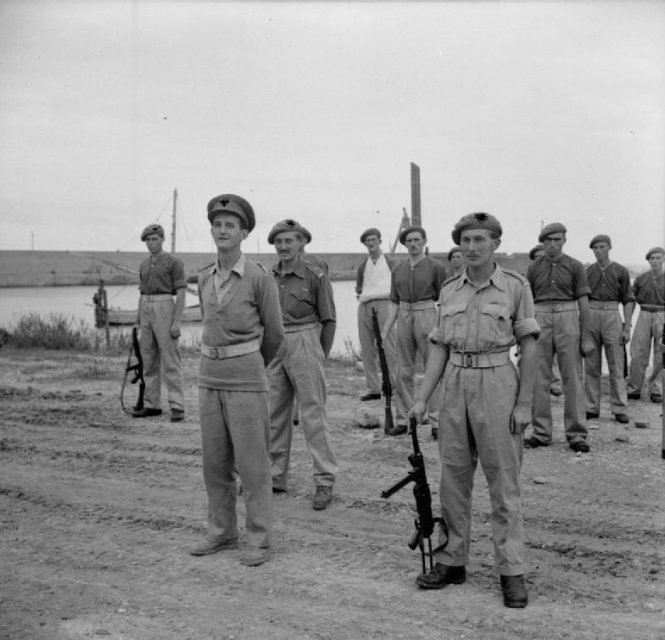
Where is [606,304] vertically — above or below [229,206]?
below

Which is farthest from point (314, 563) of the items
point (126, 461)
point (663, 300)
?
point (663, 300)

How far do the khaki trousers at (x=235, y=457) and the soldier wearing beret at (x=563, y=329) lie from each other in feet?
11.9

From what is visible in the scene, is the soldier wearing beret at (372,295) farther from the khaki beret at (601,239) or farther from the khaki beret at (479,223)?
the khaki beret at (479,223)

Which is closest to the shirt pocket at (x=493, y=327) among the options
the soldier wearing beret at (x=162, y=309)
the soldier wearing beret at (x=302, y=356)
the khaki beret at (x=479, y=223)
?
the khaki beret at (x=479, y=223)

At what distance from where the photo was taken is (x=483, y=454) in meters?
4.23

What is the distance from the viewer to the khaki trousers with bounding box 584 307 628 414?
9.28m

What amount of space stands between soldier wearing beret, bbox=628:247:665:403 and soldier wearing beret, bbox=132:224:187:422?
6.03 metres

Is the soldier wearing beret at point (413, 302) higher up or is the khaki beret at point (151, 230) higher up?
the khaki beret at point (151, 230)

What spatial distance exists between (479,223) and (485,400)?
962mm

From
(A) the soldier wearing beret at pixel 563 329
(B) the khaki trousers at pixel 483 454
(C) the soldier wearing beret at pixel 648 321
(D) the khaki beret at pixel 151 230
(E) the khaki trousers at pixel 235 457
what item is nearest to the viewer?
(B) the khaki trousers at pixel 483 454

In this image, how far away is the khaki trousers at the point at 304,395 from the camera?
590cm

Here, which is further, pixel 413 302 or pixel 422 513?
pixel 413 302

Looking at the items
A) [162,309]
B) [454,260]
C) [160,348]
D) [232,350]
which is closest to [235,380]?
[232,350]

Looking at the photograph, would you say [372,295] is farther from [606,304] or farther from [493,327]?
[493,327]
